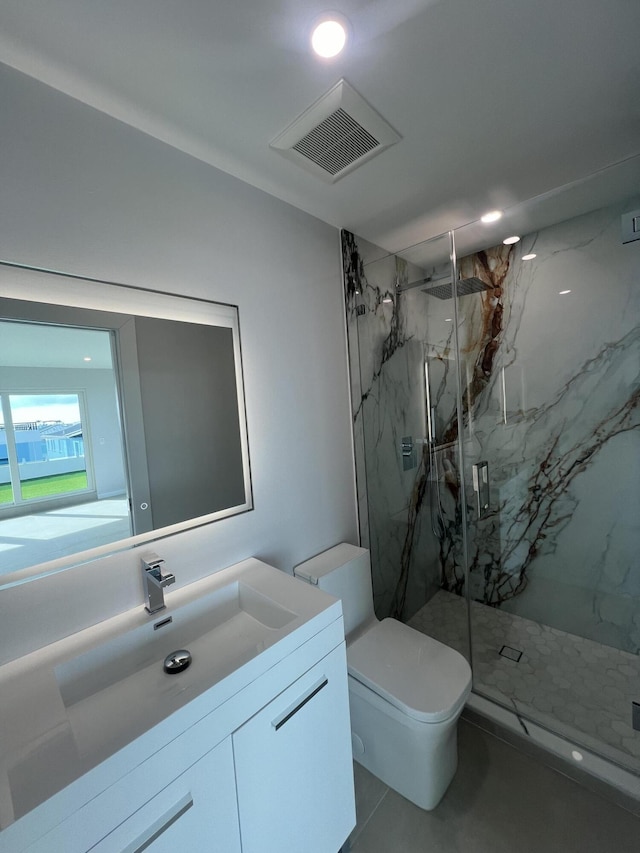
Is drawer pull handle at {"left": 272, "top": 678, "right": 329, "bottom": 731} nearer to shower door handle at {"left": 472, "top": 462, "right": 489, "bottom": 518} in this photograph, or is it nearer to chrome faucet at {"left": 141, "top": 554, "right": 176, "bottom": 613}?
chrome faucet at {"left": 141, "top": 554, "right": 176, "bottom": 613}

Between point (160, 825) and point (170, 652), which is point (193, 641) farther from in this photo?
point (160, 825)

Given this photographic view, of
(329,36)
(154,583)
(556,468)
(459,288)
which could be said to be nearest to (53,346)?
(154,583)

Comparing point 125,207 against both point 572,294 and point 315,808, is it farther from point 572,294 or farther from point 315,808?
point 572,294

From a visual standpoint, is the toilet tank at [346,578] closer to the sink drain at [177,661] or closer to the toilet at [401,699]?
the toilet at [401,699]

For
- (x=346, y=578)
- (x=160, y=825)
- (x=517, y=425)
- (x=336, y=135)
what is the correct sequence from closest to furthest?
(x=160, y=825) < (x=336, y=135) < (x=346, y=578) < (x=517, y=425)

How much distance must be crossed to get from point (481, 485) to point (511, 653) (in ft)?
3.31

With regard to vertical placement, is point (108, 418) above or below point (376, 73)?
below

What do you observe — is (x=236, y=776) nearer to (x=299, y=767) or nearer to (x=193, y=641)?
(x=299, y=767)

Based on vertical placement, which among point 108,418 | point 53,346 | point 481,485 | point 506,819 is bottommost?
point 506,819

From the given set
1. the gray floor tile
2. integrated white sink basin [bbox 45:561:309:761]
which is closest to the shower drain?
the gray floor tile

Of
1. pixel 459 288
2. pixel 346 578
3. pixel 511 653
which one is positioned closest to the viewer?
pixel 346 578

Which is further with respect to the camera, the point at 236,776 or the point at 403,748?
the point at 403,748

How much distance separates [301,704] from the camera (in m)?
1.04

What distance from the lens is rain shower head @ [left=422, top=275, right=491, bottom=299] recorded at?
2117mm
